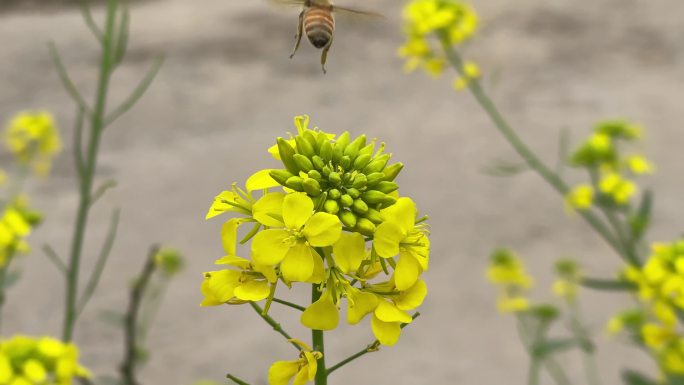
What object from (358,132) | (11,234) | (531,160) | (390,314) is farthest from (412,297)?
(358,132)

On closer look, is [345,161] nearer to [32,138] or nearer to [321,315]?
[321,315]

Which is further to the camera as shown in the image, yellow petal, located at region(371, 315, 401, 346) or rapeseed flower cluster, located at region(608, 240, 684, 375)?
rapeseed flower cluster, located at region(608, 240, 684, 375)

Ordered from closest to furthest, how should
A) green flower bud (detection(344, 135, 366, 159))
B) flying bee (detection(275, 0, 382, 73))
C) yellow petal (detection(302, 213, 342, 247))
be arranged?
yellow petal (detection(302, 213, 342, 247))
green flower bud (detection(344, 135, 366, 159))
flying bee (detection(275, 0, 382, 73))

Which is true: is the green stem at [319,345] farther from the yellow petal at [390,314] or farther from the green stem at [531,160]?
the green stem at [531,160]

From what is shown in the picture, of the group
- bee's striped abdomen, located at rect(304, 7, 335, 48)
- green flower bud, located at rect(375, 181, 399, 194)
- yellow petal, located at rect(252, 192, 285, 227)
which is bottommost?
yellow petal, located at rect(252, 192, 285, 227)

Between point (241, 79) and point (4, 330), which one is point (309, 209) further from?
point (241, 79)

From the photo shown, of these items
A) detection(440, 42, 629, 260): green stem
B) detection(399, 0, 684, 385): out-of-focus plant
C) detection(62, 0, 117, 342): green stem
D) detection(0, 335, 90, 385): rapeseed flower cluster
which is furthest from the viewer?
detection(440, 42, 629, 260): green stem

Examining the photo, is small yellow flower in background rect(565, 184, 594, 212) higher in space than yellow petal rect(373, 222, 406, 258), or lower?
lower

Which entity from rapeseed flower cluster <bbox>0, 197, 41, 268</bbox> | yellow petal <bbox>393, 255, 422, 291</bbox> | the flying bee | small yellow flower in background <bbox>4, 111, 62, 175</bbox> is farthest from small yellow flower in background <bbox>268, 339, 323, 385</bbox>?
→ small yellow flower in background <bbox>4, 111, 62, 175</bbox>

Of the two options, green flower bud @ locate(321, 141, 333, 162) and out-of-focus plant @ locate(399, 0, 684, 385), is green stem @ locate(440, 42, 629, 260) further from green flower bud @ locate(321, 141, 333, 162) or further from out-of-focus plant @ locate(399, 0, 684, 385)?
green flower bud @ locate(321, 141, 333, 162)
